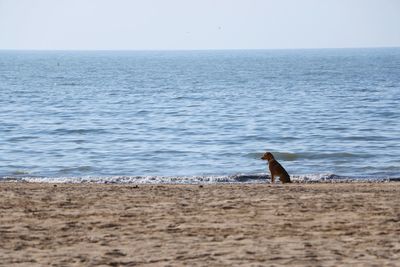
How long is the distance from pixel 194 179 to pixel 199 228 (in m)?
8.38

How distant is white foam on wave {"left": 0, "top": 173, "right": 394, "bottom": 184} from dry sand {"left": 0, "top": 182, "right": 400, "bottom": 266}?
4.81 m

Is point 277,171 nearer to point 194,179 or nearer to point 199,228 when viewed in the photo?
point 194,179

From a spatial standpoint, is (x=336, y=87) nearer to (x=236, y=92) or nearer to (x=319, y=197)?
(x=236, y=92)

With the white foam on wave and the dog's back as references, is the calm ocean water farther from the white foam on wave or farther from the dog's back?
the dog's back

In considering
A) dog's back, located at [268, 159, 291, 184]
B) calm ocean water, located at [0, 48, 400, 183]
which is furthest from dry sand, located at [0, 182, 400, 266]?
calm ocean water, located at [0, 48, 400, 183]

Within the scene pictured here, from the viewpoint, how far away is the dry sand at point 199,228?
24.3ft

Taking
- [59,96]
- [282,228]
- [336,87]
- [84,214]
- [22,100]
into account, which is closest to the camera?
[282,228]

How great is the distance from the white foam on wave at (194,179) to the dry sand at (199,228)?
15.8 ft

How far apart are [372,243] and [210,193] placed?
418 cm

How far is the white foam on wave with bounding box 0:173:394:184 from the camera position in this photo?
1666 cm

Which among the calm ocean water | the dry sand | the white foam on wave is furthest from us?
the calm ocean water

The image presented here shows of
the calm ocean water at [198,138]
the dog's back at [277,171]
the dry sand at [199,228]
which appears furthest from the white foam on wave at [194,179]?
Result: the dry sand at [199,228]

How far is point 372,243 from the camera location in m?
7.95

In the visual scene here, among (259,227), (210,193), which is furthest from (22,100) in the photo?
(259,227)
